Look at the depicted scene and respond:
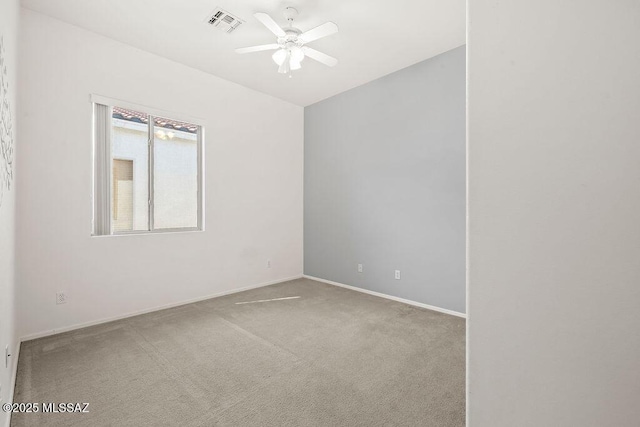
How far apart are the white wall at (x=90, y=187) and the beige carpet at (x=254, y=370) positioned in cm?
40

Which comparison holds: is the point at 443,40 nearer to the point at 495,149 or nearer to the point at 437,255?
the point at 437,255

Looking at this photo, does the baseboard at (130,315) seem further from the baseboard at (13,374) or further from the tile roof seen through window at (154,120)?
the tile roof seen through window at (154,120)

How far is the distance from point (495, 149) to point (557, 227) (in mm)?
240

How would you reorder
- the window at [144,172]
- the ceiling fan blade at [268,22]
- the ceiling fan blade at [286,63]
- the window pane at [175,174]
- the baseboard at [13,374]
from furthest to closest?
the window pane at [175,174]
the window at [144,172]
the ceiling fan blade at [286,63]
the ceiling fan blade at [268,22]
the baseboard at [13,374]

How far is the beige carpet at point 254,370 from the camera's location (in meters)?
1.64

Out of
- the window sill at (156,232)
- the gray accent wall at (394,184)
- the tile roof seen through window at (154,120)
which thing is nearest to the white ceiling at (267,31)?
the gray accent wall at (394,184)

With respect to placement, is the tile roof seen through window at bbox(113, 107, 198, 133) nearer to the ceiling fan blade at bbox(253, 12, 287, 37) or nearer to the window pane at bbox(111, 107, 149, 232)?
the window pane at bbox(111, 107, 149, 232)

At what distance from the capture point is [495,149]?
2.50 feet

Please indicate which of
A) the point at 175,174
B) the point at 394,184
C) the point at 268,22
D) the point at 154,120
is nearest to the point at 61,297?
the point at 175,174

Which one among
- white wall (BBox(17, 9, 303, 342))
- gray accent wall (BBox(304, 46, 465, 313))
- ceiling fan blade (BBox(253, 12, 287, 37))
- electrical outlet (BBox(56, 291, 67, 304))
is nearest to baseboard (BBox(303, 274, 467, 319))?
gray accent wall (BBox(304, 46, 465, 313))

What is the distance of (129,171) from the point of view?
328 cm

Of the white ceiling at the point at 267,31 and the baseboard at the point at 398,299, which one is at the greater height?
the white ceiling at the point at 267,31

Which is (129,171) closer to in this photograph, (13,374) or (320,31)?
(13,374)

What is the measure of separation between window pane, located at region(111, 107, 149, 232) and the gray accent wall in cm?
243
